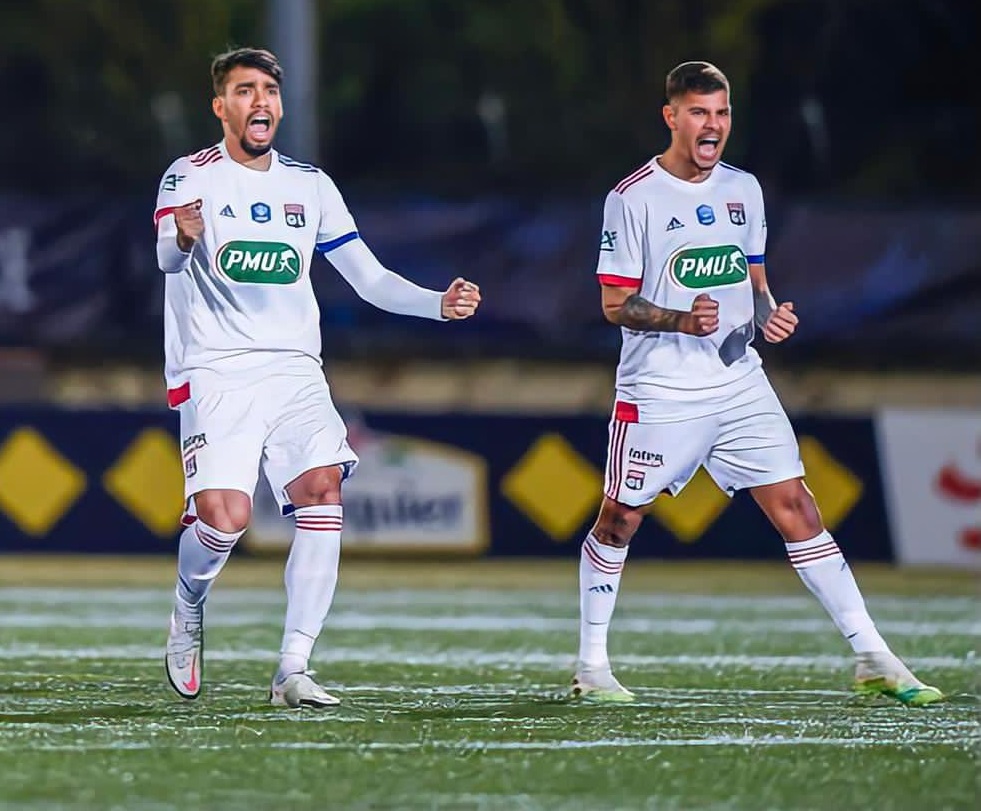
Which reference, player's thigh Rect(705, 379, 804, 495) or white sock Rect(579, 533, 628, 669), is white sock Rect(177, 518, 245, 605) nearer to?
white sock Rect(579, 533, 628, 669)

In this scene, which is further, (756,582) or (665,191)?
(756,582)

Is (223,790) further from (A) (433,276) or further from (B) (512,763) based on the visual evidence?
(A) (433,276)

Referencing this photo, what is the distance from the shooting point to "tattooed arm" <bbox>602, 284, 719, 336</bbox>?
23.6 ft

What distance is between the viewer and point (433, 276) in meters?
16.7

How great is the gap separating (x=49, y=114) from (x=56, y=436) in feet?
11.2

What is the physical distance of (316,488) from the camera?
719 centimetres

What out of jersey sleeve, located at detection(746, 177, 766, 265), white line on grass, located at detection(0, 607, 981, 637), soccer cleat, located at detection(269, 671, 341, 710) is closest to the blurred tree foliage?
white line on grass, located at detection(0, 607, 981, 637)

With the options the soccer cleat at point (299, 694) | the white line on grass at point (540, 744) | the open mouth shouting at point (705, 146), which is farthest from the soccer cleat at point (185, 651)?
the open mouth shouting at point (705, 146)

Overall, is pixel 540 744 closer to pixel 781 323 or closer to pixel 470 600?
pixel 781 323

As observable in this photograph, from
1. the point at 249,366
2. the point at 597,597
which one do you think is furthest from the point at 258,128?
the point at 597,597

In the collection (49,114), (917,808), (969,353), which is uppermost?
(49,114)

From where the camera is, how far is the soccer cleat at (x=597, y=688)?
7.44m

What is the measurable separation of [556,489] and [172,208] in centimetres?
782

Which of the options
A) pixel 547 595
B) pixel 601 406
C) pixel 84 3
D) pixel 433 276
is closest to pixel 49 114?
pixel 84 3
